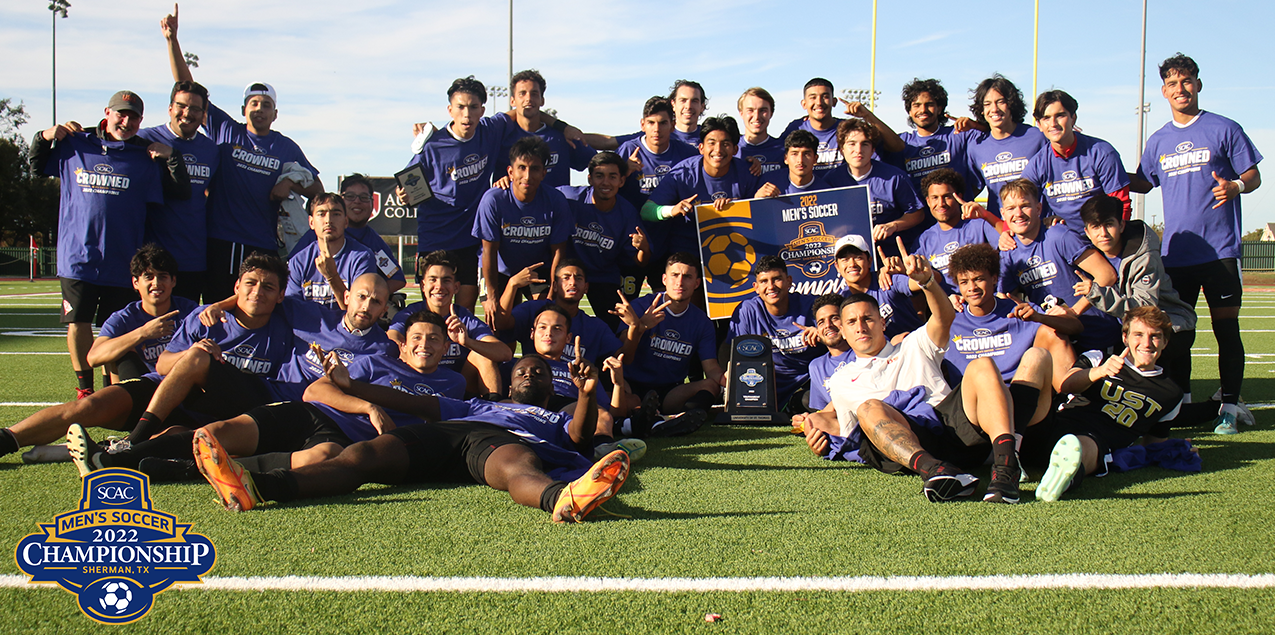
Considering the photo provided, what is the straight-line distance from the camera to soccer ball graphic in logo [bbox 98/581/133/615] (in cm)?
256

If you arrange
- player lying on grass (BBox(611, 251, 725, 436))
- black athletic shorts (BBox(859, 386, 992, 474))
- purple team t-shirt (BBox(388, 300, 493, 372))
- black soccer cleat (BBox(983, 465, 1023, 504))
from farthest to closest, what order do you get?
player lying on grass (BBox(611, 251, 725, 436)), purple team t-shirt (BBox(388, 300, 493, 372)), black athletic shorts (BBox(859, 386, 992, 474)), black soccer cleat (BBox(983, 465, 1023, 504))

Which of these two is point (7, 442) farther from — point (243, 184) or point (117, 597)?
point (243, 184)

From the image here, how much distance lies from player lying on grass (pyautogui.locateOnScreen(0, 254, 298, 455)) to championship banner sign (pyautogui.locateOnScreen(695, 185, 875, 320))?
3375 mm

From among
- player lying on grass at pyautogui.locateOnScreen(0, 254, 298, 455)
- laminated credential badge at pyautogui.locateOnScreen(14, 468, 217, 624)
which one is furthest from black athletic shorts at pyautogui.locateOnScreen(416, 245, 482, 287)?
laminated credential badge at pyautogui.locateOnScreen(14, 468, 217, 624)

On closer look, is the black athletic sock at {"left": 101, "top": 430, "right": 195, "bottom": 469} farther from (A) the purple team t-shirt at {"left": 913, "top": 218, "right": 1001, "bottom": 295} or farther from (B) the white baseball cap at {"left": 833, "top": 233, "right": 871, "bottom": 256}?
(A) the purple team t-shirt at {"left": 913, "top": 218, "right": 1001, "bottom": 295}

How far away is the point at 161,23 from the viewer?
712cm

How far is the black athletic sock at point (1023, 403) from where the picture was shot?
4.08 m

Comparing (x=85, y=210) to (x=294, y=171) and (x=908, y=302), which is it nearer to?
(x=294, y=171)

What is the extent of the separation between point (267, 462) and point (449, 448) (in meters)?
0.90

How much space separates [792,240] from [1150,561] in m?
4.25

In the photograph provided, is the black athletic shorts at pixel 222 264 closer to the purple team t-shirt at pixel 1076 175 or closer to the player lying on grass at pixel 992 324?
the player lying on grass at pixel 992 324

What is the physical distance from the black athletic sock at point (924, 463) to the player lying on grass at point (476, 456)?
1.47 metres

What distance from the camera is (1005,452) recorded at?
383 centimetres

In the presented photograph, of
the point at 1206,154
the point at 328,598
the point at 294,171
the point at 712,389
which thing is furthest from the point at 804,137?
the point at 328,598
